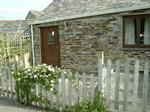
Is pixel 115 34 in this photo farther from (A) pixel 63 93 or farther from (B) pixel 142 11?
(A) pixel 63 93

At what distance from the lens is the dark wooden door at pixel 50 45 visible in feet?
29.1

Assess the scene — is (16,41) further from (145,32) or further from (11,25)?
(145,32)

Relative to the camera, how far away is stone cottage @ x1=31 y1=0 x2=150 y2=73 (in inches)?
275

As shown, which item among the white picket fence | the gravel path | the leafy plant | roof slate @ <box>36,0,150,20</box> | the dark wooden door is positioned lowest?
the gravel path

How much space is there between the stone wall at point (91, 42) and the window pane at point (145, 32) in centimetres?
48

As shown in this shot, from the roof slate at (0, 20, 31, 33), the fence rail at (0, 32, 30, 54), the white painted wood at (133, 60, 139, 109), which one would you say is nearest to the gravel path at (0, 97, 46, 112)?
the white painted wood at (133, 60, 139, 109)

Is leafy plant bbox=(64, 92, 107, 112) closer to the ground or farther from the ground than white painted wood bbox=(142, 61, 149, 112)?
closer to the ground

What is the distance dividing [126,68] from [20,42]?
25.7ft

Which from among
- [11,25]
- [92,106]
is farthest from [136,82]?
[11,25]

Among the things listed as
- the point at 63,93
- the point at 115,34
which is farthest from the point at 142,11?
the point at 63,93

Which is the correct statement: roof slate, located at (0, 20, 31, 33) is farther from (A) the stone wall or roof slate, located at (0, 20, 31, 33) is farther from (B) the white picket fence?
(B) the white picket fence

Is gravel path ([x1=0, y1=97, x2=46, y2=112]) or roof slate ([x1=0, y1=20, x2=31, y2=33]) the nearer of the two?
gravel path ([x1=0, y1=97, x2=46, y2=112])

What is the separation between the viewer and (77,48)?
8188 mm

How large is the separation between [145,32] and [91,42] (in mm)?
2481
